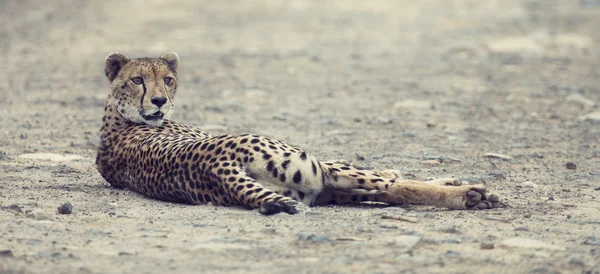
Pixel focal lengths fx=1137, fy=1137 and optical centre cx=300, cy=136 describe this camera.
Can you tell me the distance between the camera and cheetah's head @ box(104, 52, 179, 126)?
296 inches

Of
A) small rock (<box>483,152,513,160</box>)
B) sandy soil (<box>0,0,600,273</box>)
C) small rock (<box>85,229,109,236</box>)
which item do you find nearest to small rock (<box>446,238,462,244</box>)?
sandy soil (<box>0,0,600,273</box>)

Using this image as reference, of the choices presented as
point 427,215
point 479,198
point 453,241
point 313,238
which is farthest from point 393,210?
point 313,238

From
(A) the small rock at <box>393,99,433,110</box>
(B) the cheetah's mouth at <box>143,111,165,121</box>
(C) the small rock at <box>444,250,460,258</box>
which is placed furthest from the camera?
(A) the small rock at <box>393,99,433,110</box>

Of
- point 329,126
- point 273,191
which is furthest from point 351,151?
point 273,191

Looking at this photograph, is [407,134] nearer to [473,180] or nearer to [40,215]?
[473,180]

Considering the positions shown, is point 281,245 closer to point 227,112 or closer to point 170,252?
point 170,252

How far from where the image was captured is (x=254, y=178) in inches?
249

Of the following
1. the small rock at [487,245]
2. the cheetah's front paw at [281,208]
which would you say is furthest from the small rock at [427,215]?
the small rock at [487,245]

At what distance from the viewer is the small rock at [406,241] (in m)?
5.38

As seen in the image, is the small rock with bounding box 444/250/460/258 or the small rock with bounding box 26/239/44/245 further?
the small rock with bounding box 26/239/44/245

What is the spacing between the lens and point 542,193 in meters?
7.14

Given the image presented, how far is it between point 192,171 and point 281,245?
4.18 ft

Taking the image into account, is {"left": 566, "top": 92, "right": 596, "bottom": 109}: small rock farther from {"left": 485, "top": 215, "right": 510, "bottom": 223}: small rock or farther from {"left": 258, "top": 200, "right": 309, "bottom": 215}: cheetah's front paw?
{"left": 258, "top": 200, "right": 309, "bottom": 215}: cheetah's front paw

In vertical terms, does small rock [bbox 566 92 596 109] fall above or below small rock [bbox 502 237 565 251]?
below
